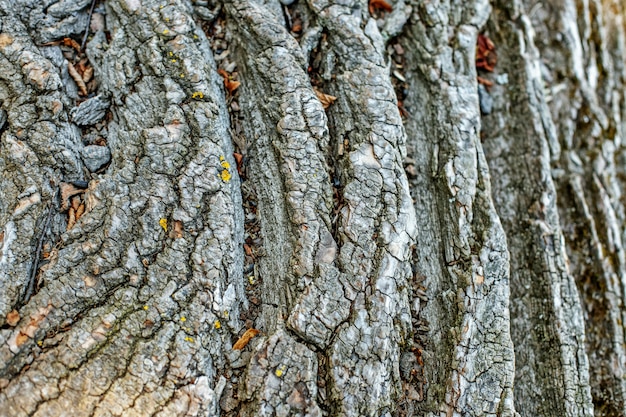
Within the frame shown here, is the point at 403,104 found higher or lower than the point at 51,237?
higher

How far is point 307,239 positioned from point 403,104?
1048mm

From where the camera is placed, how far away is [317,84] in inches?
102

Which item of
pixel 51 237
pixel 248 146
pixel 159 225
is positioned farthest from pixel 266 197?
pixel 51 237

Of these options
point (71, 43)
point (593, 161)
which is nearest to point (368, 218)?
point (71, 43)

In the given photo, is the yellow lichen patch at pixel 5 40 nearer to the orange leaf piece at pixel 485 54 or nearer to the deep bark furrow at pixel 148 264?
the deep bark furrow at pixel 148 264

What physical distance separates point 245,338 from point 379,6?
6.47 ft

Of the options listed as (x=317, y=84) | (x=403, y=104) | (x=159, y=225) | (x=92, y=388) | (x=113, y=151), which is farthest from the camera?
(x=403, y=104)

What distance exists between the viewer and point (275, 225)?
231 centimetres

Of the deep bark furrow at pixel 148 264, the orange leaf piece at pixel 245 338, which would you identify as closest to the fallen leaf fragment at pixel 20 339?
the deep bark furrow at pixel 148 264

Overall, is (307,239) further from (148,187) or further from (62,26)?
(62,26)

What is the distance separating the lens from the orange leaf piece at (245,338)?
215cm

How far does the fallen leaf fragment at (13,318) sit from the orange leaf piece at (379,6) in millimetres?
2320

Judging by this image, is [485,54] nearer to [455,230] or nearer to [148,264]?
[455,230]

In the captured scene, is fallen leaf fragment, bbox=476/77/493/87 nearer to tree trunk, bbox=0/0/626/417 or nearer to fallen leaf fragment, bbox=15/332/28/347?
tree trunk, bbox=0/0/626/417
